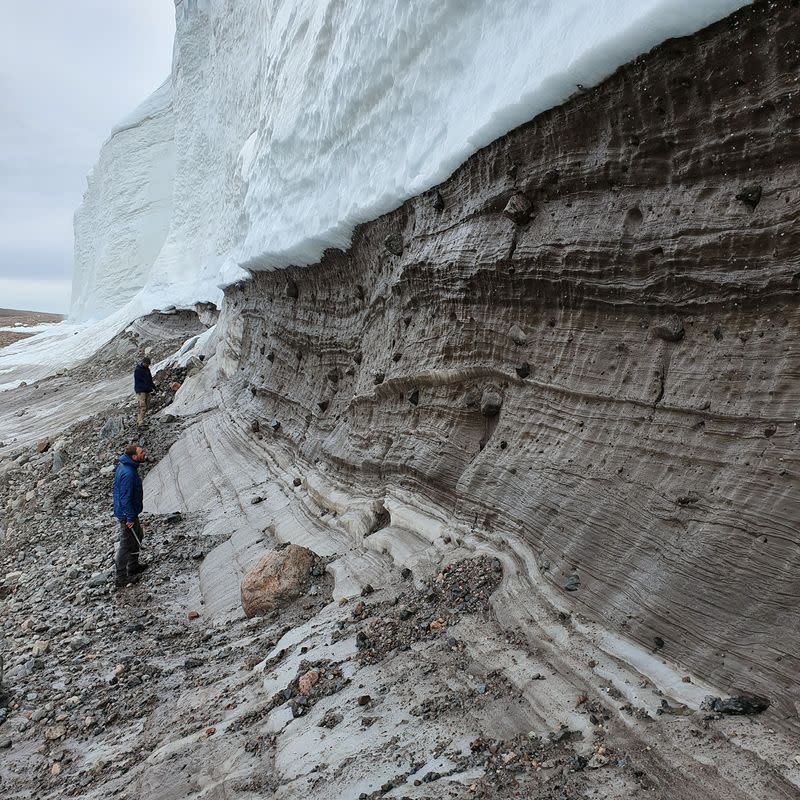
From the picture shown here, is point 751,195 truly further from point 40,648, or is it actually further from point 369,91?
point 40,648

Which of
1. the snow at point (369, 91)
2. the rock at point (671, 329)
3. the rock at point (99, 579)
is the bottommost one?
the rock at point (99, 579)

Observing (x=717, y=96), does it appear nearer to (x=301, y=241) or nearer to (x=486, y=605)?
(x=486, y=605)

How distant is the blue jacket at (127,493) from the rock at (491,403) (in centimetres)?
412

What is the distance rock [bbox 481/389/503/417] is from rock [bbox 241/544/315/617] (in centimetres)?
177

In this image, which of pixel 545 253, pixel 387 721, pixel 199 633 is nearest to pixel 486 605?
pixel 387 721

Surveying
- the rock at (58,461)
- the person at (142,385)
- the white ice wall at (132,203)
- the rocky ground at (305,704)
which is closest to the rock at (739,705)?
the rocky ground at (305,704)

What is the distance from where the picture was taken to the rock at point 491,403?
14.5ft

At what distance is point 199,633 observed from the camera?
16.7 feet

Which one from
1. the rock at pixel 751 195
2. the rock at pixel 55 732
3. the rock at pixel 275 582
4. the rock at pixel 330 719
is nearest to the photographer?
the rock at pixel 751 195

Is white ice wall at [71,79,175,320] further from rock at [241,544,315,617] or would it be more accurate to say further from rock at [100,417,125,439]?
rock at [241,544,315,617]

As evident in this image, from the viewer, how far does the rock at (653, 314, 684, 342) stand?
322 cm

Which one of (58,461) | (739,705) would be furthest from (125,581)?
(739,705)

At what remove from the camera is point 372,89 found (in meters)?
6.36

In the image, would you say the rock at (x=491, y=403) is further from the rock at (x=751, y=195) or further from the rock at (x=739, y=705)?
the rock at (x=739, y=705)
